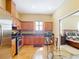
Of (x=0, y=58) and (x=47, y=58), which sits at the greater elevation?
(x=0, y=58)

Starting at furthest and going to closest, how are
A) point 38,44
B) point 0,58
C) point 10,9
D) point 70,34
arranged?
point 38,44, point 70,34, point 10,9, point 0,58

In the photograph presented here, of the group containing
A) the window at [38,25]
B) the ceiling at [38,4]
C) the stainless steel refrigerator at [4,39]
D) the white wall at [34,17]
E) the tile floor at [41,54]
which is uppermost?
the ceiling at [38,4]

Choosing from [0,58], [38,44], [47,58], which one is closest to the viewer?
[0,58]

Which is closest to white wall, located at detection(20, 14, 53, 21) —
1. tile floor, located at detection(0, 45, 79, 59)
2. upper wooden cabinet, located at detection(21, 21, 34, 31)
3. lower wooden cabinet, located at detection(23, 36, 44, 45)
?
upper wooden cabinet, located at detection(21, 21, 34, 31)

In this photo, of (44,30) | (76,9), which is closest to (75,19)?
(44,30)

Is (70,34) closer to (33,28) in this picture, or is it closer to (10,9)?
(33,28)

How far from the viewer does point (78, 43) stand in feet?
25.5

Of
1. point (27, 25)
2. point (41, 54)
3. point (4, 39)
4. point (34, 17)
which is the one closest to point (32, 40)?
point (27, 25)

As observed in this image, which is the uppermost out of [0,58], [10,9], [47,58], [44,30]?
[10,9]

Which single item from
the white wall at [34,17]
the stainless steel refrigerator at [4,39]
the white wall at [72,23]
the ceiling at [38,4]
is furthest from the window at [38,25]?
the stainless steel refrigerator at [4,39]

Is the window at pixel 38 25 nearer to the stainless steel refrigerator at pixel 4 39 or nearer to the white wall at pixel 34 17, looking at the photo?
the white wall at pixel 34 17

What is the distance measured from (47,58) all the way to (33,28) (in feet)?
20.9

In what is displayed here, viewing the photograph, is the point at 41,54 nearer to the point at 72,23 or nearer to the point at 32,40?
the point at 32,40

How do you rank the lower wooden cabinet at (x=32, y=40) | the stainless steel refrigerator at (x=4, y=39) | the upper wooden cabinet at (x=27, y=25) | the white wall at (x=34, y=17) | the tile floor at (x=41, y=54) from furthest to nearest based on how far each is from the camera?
the white wall at (x=34, y=17) → the upper wooden cabinet at (x=27, y=25) → the lower wooden cabinet at (x=32, y=40) → the tile floor at (x=41, y=54) → the stainless steel refrigerator at (x=4, y=39)
